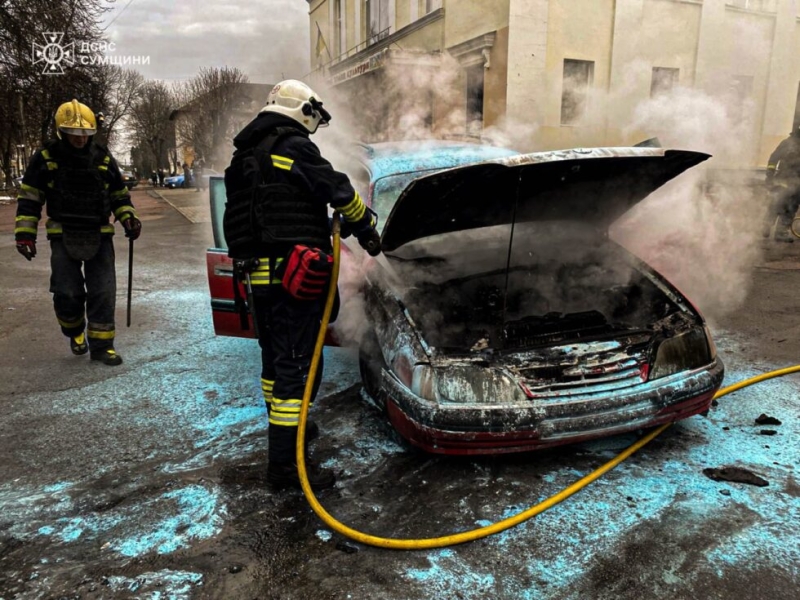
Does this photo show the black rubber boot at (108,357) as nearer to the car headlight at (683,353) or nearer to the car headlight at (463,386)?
the car headlight at (463,386)

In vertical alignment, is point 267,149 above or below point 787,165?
below

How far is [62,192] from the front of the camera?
4.29 metres

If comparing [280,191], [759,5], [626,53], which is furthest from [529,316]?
[759,5]

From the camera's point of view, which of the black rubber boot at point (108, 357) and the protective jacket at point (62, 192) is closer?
the protective jacket at point (62, 192)

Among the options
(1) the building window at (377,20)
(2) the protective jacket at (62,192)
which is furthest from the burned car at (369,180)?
(1) the building window at (377,20)

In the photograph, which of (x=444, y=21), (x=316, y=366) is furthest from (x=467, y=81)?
(x=316, y=366)

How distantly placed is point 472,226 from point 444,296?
1.54ft

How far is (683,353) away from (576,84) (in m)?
12.6

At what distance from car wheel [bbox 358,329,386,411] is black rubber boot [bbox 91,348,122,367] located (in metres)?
2.17

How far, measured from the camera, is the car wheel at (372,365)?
322cm

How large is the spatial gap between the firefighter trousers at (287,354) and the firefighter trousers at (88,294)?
240 cm

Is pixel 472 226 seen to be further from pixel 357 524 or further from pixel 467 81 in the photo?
pixel 467 81

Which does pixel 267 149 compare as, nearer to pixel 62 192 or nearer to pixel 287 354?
pixel 287 354

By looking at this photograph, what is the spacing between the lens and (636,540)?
2273mm
